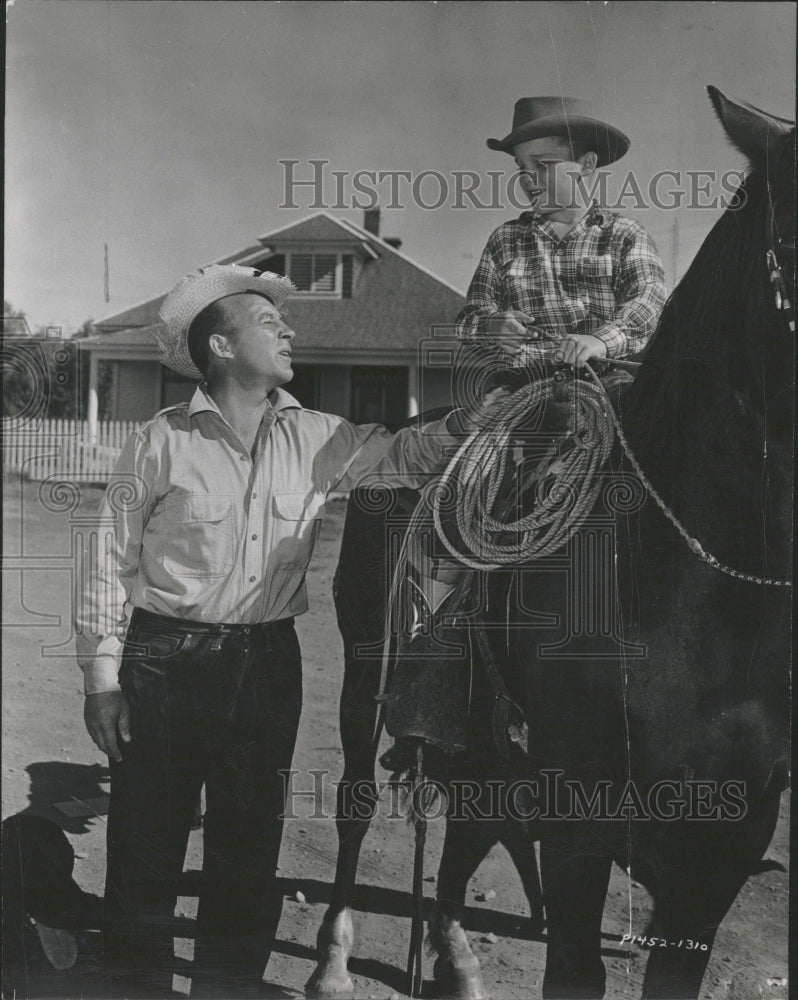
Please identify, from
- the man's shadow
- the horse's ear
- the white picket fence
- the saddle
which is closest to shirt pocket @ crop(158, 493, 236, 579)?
the white picket fence

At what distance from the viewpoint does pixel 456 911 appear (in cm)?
264

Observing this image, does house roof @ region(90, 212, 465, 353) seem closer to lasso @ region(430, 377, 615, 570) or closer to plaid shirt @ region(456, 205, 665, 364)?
plaid shirt @ region(456, 205, 665, 364)

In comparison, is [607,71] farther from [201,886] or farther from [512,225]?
[201,886]

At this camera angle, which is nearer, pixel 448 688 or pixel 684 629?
pixel 684 629

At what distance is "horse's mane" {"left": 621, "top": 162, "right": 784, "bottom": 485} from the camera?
86.3 inches

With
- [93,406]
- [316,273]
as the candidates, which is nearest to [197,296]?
[316,273]

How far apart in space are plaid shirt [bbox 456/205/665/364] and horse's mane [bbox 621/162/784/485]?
203mm

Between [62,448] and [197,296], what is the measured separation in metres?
0.67

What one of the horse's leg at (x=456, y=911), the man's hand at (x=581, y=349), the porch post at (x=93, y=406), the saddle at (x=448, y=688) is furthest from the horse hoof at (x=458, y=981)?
the porch post at (x=93, y=406)

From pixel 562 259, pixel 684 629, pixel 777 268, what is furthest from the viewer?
pixel 562 259

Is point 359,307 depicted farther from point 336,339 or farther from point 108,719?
point 108,719

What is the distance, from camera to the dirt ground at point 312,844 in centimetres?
260

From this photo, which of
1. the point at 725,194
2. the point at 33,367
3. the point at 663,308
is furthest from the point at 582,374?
the point at 33,367

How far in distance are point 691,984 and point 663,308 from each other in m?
1.94
